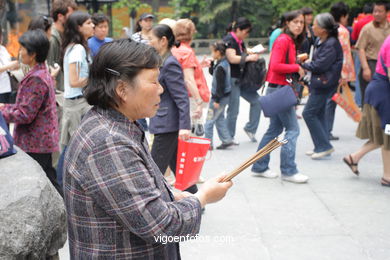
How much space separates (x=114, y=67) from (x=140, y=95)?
14 cm

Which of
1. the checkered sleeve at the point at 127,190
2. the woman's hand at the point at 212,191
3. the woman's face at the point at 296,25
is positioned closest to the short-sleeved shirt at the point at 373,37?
the woman's face at the point at 296,25

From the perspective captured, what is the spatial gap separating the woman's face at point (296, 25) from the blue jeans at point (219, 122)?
1.71m

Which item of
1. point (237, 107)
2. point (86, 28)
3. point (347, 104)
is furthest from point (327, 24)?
point (86, 28)

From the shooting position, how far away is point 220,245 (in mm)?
4504

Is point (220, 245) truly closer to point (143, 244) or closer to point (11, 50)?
point (143, 244)

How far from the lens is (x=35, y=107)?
4.30 m

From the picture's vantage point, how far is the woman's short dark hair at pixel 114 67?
195cm

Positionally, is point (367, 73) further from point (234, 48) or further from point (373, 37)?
point (234, 48)

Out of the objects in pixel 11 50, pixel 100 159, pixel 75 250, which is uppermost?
pixel 100 159

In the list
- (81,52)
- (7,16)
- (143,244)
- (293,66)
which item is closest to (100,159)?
(143,244)

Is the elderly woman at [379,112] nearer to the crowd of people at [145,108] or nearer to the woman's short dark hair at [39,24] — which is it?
the crowd of people at [145,108]

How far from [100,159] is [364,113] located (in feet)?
15.8

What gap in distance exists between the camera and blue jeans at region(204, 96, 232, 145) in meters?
7.59

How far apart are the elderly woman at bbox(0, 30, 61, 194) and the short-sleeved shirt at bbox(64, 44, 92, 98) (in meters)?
0.72
